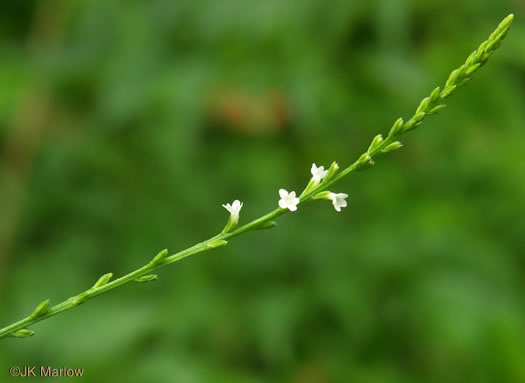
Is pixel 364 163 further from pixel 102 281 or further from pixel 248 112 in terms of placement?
pixel 248 112

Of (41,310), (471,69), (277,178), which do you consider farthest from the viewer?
(277,178)

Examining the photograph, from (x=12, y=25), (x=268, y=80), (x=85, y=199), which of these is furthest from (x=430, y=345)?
(x=12, y=25)

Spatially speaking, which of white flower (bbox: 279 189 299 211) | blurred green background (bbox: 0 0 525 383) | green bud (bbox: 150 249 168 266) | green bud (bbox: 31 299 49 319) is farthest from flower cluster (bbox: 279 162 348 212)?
blurred green background (bbox: 0 0 525 383)

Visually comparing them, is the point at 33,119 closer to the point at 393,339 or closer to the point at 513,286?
the point at 393,339

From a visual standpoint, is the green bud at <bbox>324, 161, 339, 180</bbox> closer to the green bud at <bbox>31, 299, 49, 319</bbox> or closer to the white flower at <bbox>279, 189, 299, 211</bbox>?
the white flower at <bbox>279, 189, 299, 211</bbox>

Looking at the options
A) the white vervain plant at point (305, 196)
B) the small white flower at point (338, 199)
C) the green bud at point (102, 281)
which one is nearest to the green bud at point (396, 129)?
the white vervain plant at point (305, 196)

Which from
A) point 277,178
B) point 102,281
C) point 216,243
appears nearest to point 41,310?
point 102,281
